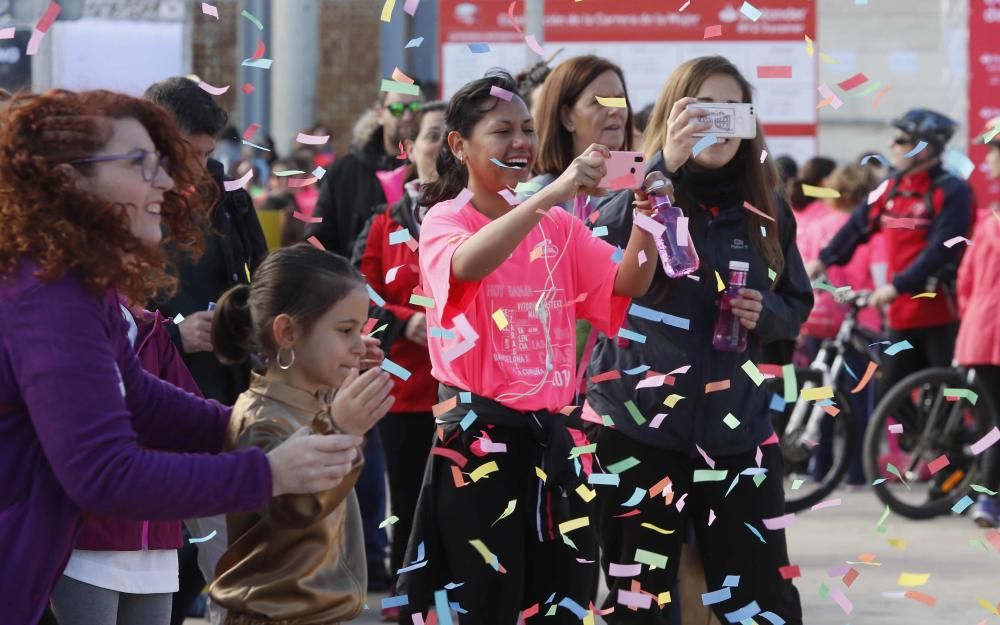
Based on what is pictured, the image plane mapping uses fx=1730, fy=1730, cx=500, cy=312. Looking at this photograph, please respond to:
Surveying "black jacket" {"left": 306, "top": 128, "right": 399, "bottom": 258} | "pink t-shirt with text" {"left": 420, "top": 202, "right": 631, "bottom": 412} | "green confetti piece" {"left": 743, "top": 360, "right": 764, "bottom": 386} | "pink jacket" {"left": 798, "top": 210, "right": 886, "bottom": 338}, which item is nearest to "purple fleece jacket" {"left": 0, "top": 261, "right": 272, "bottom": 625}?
"pink t-shirt with text" {"left": 420, "top": 202, "right": 631, "bottom": 412}

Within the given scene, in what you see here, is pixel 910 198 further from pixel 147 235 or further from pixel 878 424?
pixel 147 235

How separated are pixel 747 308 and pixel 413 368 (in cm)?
192

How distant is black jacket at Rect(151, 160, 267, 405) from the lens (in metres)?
5.53

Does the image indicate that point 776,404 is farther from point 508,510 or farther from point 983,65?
point 983,65

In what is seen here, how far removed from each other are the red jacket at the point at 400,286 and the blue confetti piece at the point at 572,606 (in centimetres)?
196

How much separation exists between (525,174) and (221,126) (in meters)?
1.17

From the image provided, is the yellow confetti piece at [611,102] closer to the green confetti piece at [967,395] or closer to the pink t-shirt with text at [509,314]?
the pink t-shirt with text at [509,314]

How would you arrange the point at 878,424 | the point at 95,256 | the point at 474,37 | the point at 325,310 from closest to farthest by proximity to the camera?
the point at 95,256
the point at 325,310
the point at 878,424
the point at 474,37

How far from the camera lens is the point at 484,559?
436cm

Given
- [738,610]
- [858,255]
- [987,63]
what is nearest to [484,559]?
[738,610]

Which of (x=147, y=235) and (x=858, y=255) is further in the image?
(x=858, y=255)

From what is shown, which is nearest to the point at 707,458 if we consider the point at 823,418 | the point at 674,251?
the point at 674,251

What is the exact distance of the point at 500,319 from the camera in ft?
14.4

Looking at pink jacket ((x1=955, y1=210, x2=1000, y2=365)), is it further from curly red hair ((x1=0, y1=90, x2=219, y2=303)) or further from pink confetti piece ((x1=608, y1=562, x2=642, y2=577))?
curly red hair ((x1=0, y1=90, x2=219, y2=303))
